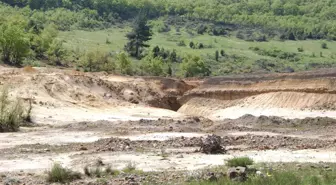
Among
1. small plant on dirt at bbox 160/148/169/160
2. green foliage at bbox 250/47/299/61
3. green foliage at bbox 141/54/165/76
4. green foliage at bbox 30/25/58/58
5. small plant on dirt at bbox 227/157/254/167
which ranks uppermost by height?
small plant on dirt at bbox 227/157/254/167

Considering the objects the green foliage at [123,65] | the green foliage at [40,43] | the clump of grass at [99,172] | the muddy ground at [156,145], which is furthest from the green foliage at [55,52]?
the clump of grass at [99,172]

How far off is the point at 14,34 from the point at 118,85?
17.7 m

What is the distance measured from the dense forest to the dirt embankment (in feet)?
80.7

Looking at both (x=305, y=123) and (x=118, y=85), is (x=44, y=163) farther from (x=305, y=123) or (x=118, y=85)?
(x=118, y=85)

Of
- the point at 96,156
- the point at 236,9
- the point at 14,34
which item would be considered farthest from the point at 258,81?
the point at 236,9

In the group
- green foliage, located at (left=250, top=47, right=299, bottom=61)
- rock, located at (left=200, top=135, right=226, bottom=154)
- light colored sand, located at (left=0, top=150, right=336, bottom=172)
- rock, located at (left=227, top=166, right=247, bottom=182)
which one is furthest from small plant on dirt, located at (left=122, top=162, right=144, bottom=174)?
green foliage, located at (left=250, top=47, right=299, bottom=61)

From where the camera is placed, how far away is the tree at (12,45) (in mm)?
60531

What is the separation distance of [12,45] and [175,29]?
87.5 m

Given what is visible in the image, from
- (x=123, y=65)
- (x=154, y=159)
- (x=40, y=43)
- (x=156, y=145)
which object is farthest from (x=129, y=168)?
(x=40, y=43)

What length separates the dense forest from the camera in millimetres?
→ 76812

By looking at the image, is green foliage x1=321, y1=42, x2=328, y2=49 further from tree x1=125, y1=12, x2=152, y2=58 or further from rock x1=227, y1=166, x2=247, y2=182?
rock x1=227, y1=166, x2=247, y2=182

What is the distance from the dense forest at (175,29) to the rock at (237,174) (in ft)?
158

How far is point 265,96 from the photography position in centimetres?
4259

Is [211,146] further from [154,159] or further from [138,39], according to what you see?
[138,39]
